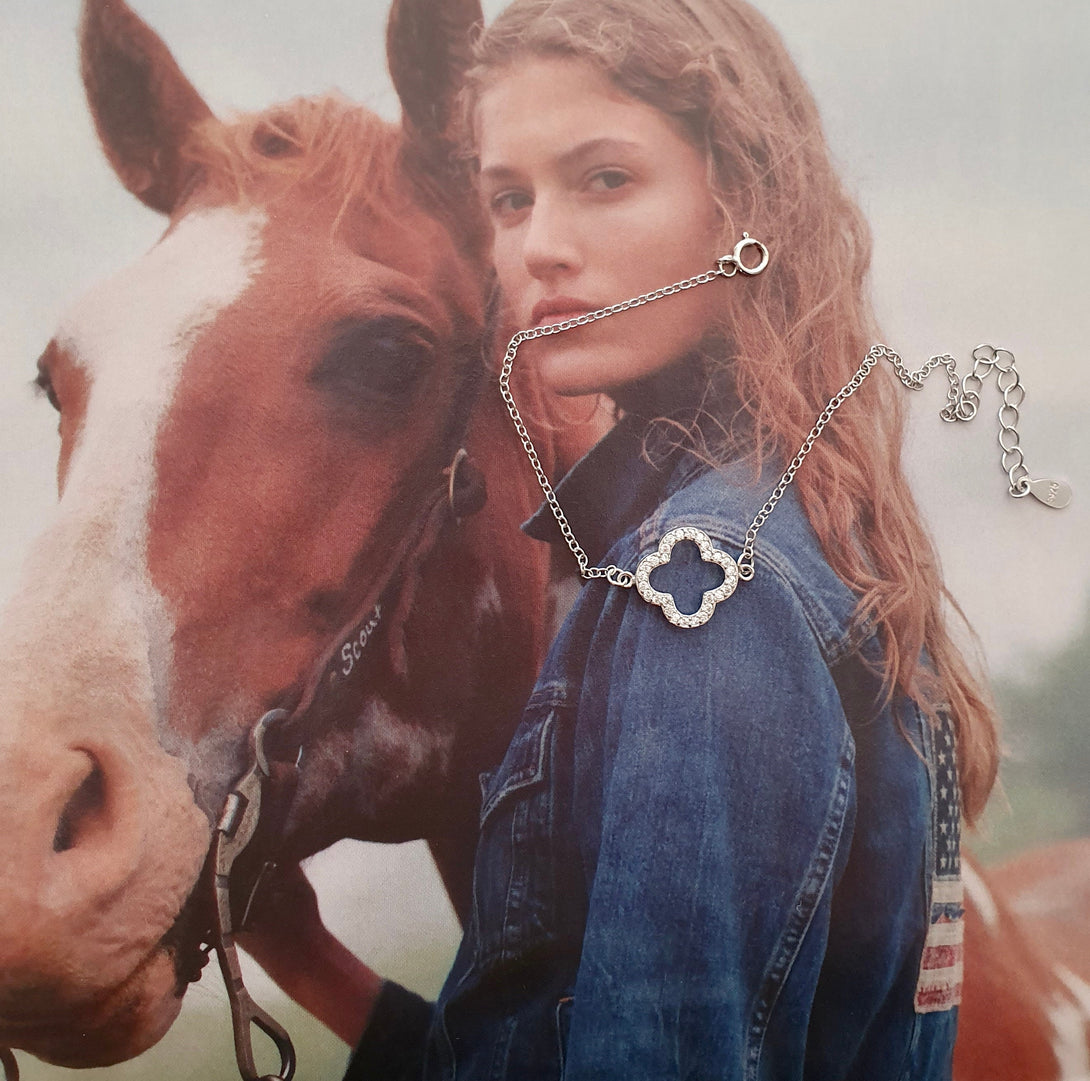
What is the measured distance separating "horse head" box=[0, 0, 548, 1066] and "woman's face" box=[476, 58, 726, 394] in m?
0.07

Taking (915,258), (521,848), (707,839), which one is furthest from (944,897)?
(915,258)

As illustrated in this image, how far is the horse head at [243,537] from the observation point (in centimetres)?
104

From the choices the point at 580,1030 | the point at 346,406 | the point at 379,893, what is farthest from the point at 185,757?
the point at 580,1030

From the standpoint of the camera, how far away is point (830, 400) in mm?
1375

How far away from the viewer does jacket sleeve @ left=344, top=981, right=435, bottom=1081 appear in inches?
46.9

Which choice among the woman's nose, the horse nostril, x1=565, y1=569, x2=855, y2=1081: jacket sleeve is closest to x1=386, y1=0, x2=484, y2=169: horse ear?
the woman's nose

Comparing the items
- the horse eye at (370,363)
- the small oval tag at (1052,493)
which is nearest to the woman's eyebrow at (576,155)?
the horse eye at (370,363)

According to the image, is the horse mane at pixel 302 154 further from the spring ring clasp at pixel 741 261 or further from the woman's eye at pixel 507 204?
the spring ring clasp at pixel 741 261

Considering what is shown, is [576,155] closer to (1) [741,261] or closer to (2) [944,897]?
(1) [741,261]

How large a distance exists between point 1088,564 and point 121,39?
5.85 feet

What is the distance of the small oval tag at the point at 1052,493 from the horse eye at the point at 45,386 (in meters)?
1.58

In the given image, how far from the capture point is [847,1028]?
4.01 feet

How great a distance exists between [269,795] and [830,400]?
1.03 meters

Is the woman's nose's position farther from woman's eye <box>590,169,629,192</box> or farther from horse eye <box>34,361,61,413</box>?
horse eye <box>34,361,61,413</box>
